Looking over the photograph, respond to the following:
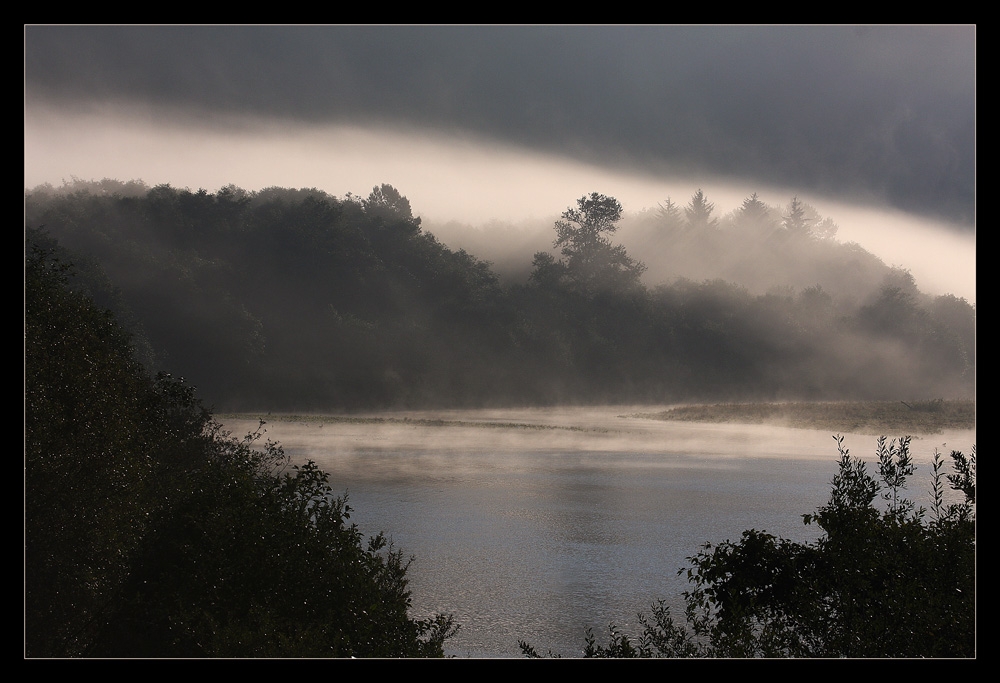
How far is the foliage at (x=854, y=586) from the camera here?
7660 mm

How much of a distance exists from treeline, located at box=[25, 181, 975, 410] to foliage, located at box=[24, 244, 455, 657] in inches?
51.8

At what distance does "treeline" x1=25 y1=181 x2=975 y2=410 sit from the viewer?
1222 centimetres

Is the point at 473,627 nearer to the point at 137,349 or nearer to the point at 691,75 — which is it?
the point at 137,349

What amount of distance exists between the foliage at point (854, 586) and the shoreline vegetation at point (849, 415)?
3167 mm

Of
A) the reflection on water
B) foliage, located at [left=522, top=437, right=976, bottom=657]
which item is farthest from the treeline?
foliage, located at [left=522, top=437, right=976, bottom=657]

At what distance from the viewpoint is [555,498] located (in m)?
14.9

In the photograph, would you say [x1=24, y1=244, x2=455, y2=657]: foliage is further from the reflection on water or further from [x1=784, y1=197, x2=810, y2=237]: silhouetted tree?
[x1=784, y1=197, x2=810, y2=237]: silhouetted tree

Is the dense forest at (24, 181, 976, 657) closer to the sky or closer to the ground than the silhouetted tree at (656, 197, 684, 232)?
closer to the ground

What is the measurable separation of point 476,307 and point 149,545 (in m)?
7.02

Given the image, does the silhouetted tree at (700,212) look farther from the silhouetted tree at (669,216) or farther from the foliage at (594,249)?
the foliage at (594,249)

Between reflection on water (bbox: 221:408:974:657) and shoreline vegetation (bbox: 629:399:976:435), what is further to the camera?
shoreline vegetation (bbox: 629:399:976:435)

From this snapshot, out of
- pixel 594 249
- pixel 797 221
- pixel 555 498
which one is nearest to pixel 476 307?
pixel 594 249

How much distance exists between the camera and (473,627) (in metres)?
10.7
